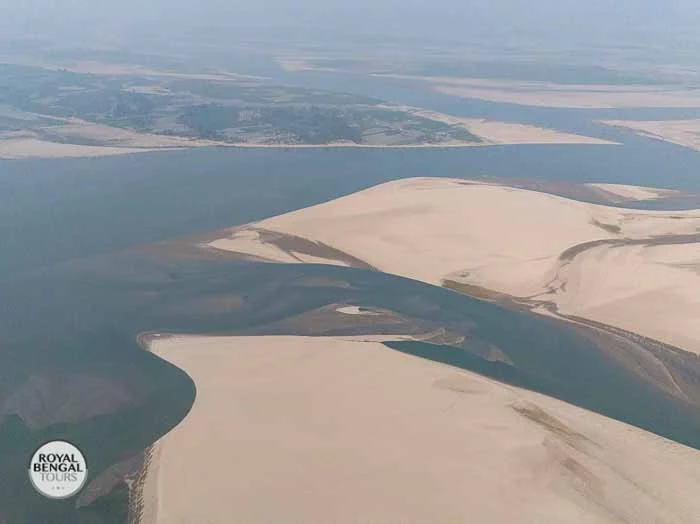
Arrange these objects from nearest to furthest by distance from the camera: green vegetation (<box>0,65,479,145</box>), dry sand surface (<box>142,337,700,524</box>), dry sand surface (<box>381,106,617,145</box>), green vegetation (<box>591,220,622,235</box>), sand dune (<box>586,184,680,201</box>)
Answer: dry sand surface (<box>142,337,700,524</box>)
green vegetation (<box>591,220,622,235</box>)
sand dune (<box>586,184,680,201</box>)
green vegetation (<box>0,65,479,145</box>)
dry sand surface (<box>381,106,617,145</box>)

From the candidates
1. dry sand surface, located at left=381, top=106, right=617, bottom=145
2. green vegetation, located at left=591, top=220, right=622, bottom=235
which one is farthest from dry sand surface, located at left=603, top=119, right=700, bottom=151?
green vegetation, located at left=591, top=220, right=622, bottom=235

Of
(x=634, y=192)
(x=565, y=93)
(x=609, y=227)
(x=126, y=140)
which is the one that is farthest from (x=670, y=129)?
(x=126, y=140)

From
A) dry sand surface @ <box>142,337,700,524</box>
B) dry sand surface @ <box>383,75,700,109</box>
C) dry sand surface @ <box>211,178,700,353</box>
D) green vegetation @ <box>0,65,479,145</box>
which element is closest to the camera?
dry sand surface @ <box>142,337,700,524</box>

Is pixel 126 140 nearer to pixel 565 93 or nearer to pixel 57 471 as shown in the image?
pixel 57 471

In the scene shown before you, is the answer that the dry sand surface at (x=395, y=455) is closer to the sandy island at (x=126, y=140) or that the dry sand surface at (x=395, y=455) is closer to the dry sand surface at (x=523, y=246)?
the dry sand surface at (x=523, y=246)

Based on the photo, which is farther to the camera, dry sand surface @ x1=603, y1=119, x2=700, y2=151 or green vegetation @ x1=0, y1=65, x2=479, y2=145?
dry sand surface @ x1=603, y1=119, x2=700, y2=151

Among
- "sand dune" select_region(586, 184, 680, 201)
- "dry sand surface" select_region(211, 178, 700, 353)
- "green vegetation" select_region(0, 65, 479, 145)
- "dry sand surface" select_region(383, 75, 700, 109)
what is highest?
"dry sand surface" select_region(383, 75, 700, 109)

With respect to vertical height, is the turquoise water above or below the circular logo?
above

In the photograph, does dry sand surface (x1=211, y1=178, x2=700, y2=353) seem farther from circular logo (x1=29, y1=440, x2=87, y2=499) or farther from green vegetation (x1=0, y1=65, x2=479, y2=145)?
green vegetation (x1=0, y1=65, x2=479, y2=145)
